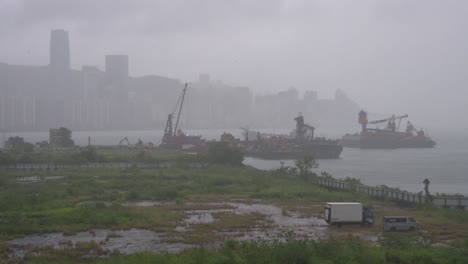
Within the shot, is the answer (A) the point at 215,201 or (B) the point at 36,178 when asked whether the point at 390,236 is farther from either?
(B) the point at 36,178

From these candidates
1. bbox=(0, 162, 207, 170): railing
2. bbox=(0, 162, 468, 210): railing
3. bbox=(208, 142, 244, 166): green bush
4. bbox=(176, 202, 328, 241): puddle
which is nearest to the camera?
bbox=(176, 202, 328, 241): puddle

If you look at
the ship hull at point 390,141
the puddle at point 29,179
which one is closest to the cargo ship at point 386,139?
the ship hull at point 390,141

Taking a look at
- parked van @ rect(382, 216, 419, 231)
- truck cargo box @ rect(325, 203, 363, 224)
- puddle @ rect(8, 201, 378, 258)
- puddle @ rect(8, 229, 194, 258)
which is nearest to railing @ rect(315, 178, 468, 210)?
puddle @ rect(8, 201, 378, 258)

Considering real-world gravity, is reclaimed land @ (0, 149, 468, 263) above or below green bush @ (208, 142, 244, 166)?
below

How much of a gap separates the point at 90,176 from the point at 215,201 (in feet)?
31.8

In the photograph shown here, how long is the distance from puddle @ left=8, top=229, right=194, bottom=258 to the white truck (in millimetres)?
4406

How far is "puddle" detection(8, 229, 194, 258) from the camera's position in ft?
35.0

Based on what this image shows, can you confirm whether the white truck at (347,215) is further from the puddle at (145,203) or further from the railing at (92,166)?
the railing at (92,166)

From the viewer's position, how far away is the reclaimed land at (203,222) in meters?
9.08

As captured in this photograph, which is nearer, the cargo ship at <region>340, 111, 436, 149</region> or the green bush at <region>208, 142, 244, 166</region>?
the green bush at <region>208, 142, 244, 166</region>

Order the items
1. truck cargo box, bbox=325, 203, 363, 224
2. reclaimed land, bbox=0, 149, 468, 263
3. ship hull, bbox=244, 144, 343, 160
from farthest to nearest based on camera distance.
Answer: ship hull, bbox=244, 144, 343, 160 → truck cargo box, bbox=325, 203, 363, 224 → reclaimed land, bbox=0, 149, 468, 263

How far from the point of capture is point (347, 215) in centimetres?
1409

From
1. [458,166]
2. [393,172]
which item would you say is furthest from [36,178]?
[458,166]

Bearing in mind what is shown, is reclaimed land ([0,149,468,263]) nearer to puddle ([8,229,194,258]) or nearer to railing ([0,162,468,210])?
puddle ([8,229,194,258])
